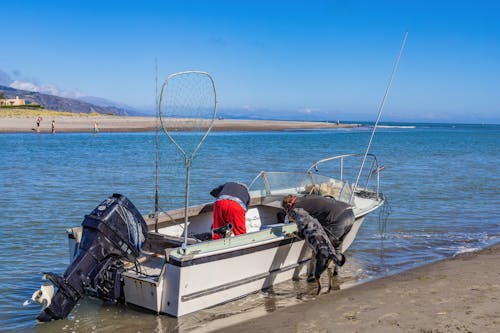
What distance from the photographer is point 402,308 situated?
682 cm

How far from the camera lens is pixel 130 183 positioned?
1961 cm

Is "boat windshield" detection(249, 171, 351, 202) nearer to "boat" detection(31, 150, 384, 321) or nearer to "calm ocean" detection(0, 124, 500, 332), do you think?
"boat" detection(31, 150, 384, 321)

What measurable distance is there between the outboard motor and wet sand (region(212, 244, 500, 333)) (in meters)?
1.50

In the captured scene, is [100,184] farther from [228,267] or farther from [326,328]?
[326,328]

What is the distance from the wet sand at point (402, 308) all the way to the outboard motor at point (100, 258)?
1.50 meters

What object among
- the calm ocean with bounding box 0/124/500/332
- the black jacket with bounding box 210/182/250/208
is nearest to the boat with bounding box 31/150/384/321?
the calm ocean with bounding box 0/124/500/332

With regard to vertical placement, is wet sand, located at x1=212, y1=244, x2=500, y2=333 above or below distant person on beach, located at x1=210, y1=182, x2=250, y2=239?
below

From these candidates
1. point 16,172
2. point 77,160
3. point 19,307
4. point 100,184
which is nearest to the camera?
point 19,307

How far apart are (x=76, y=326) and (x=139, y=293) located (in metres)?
0.95

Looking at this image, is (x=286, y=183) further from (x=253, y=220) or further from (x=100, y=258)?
(x=100, y=258)

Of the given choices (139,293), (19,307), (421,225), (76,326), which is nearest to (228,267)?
(139,293)

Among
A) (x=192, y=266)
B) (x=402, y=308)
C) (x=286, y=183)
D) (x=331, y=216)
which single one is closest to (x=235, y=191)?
(x=331, y=216)

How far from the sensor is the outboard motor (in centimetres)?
621

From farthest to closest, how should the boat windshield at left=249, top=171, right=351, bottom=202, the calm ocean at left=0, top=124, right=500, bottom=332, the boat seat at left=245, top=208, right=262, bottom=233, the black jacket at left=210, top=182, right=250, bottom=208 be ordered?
the boat windshield at left=249, top=171, right=351, bottom=202 → the boat seat at left=245, top=208, right=262, bottom=233 → the black jacket at left=210, top=182, right=250, bottom=208 → the calm ocean at left=0, top=124, right=500, bottom=332
